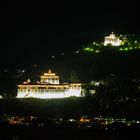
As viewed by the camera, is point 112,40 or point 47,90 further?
point 112,40

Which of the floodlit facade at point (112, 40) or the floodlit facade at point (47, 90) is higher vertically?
the floodlit facade at point (112, 40)

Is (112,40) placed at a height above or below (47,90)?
above

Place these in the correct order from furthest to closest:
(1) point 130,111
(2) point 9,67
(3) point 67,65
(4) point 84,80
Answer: (2) point 9,67
(3) point 67,65
(4) point 84,80
(1) point 130,111

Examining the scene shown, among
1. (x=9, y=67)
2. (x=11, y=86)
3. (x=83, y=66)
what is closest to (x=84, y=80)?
(x=83, y=66)

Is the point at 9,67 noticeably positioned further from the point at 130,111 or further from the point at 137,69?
the point at 130,111

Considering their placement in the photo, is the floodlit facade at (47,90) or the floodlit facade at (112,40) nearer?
the floodlit facade at (47,90)
